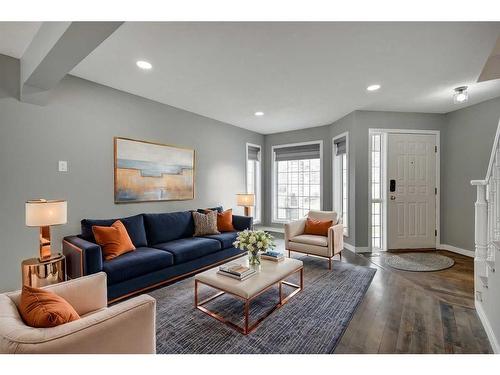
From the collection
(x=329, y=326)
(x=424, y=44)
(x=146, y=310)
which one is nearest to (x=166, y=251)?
(x=146, y=310)

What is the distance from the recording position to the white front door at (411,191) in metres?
4.40

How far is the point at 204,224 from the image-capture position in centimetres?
379

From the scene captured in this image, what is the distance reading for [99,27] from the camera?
1.56 metres

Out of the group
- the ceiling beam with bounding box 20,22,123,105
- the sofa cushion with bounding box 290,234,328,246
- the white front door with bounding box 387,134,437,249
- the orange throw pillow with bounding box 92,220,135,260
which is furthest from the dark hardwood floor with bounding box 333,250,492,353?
the ceiling beam with bounding box 20,22,123,105

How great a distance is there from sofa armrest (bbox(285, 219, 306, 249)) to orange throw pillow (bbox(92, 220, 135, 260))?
222 centimetres

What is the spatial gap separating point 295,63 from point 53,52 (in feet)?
6.85

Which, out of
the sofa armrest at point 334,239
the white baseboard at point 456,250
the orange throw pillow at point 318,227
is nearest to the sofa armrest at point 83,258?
the sofa armrest at point 334,239

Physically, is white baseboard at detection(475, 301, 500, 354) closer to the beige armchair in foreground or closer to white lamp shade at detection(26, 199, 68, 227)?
the beige armchair in foreground

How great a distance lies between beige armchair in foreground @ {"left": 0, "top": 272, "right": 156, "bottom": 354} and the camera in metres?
0.98

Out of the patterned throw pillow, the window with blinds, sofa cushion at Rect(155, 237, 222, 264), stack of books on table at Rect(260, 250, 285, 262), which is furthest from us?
the window with blinds

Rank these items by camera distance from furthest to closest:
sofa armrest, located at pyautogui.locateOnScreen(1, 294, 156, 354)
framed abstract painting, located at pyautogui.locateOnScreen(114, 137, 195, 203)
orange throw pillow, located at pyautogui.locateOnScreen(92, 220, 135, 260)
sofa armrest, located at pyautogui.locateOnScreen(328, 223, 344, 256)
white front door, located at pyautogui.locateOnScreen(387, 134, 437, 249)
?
1. white front door, located at pyautogui.locateOnScreen(387, 134, 437, 249)
2. sofa armrest, located at pyautogui.locateOnScreen(328, 223, 344, 256)
3. framed abstract painting, located at pyautogui.locateOnScreen(114, 137, 195, 203)
4. orange throw pillow, located at pyautogui.locateOnScreen(92, 220, 135, 260)
5. sofa armrest, located at pyautogui.locateOnScreen(1, 294, 156, 354)

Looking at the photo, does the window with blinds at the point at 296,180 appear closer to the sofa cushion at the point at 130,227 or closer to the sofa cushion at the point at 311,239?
the sofa cushion at the point at 311,239

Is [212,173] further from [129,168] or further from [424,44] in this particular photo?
[424,44]

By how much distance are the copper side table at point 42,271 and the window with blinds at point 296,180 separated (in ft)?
15.1
